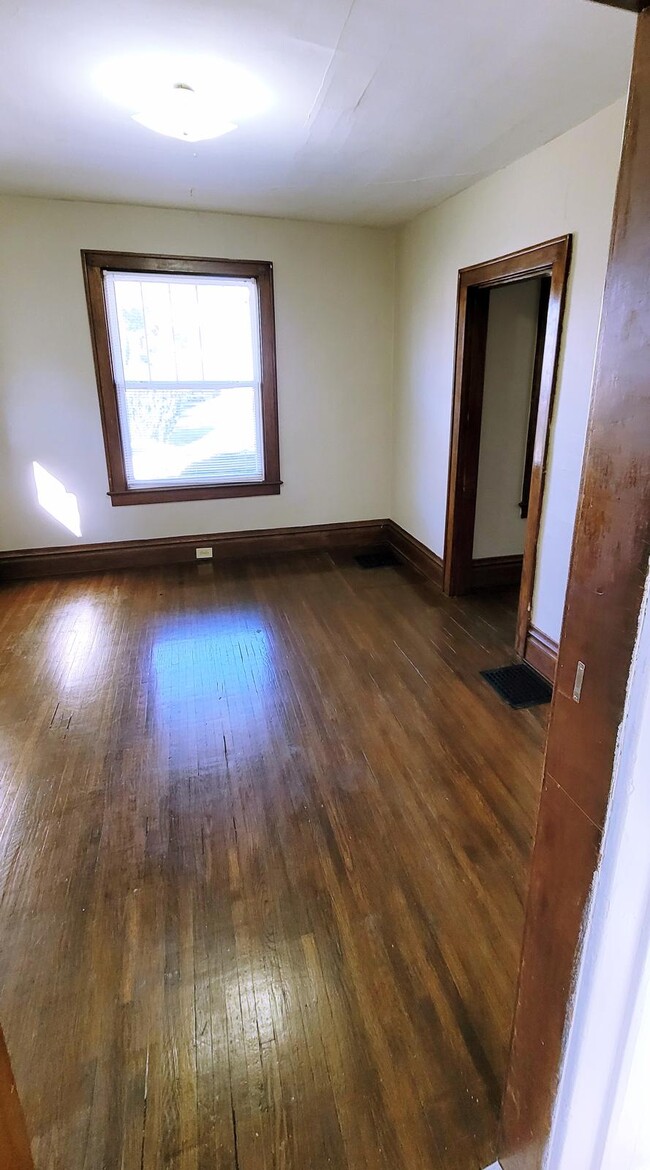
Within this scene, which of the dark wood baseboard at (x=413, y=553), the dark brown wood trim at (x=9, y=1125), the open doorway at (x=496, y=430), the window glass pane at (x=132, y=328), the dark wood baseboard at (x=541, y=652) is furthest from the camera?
the dark wood baseboard at (x=413, y=553)

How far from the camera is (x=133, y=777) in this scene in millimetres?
2232

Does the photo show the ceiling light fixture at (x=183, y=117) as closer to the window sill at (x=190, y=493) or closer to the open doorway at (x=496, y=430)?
the open doorway at (x=496, y=430)

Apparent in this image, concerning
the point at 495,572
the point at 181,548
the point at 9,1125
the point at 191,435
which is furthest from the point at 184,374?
the point at 9,1125

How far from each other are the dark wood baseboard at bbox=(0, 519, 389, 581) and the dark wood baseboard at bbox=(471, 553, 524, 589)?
45.2 inches

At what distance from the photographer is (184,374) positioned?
417 centimetres

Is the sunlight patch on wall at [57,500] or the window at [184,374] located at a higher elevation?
the window at [184,374]

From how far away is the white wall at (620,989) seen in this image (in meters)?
0.63

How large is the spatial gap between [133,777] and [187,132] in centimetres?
260

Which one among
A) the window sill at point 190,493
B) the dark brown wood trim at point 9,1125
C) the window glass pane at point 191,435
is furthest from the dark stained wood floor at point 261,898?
the window glass pane at point 191,435

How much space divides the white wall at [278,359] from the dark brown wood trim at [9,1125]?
390cm

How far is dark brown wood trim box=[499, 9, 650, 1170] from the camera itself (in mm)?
573

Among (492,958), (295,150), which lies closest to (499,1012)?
(492,958)

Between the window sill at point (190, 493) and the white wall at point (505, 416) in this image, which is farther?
the window sill at point (190, 493)

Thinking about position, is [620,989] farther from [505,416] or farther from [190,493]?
[190,493]
